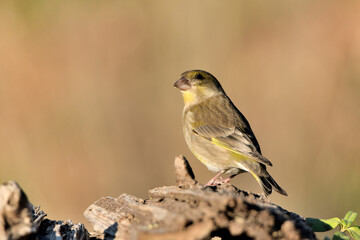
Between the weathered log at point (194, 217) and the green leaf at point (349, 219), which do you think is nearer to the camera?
the weathered log at point (194, 217)

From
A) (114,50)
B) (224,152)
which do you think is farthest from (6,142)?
(224,152)

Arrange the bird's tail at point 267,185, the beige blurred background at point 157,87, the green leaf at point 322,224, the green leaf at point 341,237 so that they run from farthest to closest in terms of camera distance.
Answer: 1. the beige blurred background at point 157,87
2. the bird's tail at point 267,185
3. the green leaf at point 322,224
4. the green leaf at point 341,237

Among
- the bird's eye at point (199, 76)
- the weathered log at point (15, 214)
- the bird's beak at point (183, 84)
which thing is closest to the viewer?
the weathered log at point (15, 214)

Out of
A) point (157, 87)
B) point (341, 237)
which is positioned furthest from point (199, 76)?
point (341, 237)

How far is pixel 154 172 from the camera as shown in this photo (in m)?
9.28

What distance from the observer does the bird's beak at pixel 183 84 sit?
705 centimetres

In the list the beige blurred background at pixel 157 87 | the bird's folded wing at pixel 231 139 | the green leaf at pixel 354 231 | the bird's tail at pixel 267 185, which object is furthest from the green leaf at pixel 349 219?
the beige blurred background at pixel 157 87

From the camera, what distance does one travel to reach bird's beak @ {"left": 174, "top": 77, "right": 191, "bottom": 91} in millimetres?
7051

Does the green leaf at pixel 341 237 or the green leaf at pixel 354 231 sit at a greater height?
the green leaf at pixel 341 237

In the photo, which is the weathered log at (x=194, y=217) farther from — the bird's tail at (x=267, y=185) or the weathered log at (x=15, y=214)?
the bird's tail at (x=267, y=185)

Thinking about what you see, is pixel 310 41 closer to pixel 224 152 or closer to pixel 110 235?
pixel 224 152

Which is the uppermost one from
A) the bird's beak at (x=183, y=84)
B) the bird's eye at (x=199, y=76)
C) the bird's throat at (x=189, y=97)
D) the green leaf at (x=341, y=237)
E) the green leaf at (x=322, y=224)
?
the bird's eye at (x=199, y=76)

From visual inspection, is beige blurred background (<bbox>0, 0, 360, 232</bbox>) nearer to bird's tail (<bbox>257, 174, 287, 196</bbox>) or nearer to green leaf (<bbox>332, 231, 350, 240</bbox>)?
bird's tail (<bbox>257, 174, 287, 196</bbox>)

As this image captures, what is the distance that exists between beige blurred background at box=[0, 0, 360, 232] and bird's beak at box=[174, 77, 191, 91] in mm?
1701
